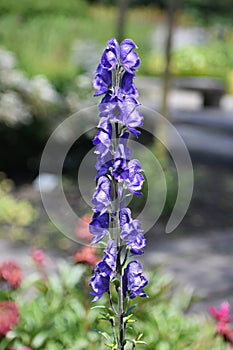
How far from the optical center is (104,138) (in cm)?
216

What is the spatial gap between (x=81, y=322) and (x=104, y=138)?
1639mm

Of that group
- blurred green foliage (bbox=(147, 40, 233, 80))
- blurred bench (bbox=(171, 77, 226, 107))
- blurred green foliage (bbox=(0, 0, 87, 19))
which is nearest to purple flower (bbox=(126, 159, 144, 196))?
blurred bench (bbox=(171, 77, 226, 107))

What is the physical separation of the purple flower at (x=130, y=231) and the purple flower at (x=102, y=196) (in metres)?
0.07

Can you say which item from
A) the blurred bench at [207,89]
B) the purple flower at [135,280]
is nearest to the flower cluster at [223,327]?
the purple flower at [135,280]

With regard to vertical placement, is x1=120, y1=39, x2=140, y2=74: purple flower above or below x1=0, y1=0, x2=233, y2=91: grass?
below

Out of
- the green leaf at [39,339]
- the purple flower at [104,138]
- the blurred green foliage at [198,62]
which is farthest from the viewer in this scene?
the blurred green foliage at [198,62]

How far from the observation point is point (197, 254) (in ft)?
20.9

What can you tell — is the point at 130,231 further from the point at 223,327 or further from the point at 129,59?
the point at 223,327

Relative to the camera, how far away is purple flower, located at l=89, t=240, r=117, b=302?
7.26 ft

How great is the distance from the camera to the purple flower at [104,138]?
2.15m

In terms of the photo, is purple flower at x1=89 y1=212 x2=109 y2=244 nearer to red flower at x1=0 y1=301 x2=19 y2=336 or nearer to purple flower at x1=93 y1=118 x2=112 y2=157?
purple flower at x1=93 y1=118 x2=112 y2=157

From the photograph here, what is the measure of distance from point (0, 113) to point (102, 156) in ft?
20.4

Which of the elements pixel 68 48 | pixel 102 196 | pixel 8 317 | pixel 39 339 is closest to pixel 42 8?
pixel 68 48

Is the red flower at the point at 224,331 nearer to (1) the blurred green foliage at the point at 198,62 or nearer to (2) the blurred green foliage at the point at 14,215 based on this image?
(2) the blurred green foliage at the point at 14,215
